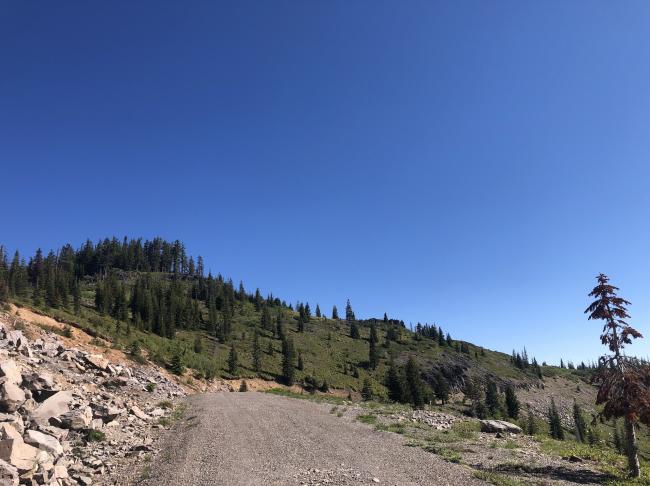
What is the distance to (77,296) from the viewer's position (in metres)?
113

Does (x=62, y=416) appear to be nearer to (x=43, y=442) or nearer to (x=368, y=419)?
(x=43, y=442)

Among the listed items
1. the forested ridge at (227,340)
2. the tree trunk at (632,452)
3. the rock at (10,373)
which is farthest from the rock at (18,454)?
the forested ridge at (227,340)

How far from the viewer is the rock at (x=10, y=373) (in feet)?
61.0

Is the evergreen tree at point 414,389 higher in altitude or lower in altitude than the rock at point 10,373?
lower

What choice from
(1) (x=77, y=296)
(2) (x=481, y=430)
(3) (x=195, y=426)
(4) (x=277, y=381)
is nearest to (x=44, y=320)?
(3) (x=195, y=426)

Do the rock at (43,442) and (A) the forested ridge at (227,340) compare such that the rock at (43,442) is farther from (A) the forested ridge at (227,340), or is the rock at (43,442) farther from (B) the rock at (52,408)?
(A) the forested ridge at (227,340)

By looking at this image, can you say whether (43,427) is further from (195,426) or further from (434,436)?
(434,436)


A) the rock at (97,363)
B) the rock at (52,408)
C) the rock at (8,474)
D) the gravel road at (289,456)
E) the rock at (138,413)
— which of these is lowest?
the gravel road at (289,456)

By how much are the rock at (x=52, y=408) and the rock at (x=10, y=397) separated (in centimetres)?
81

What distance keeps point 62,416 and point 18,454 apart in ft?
21.8

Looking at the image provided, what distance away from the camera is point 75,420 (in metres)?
18.8

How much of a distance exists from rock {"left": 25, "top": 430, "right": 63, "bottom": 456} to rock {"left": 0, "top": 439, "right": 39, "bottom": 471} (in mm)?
1091

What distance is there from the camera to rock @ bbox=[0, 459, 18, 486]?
11576mm

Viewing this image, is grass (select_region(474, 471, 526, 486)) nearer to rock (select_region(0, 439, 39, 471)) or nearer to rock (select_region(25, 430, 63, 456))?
rock (select_region(0, 439, 39, 471))
